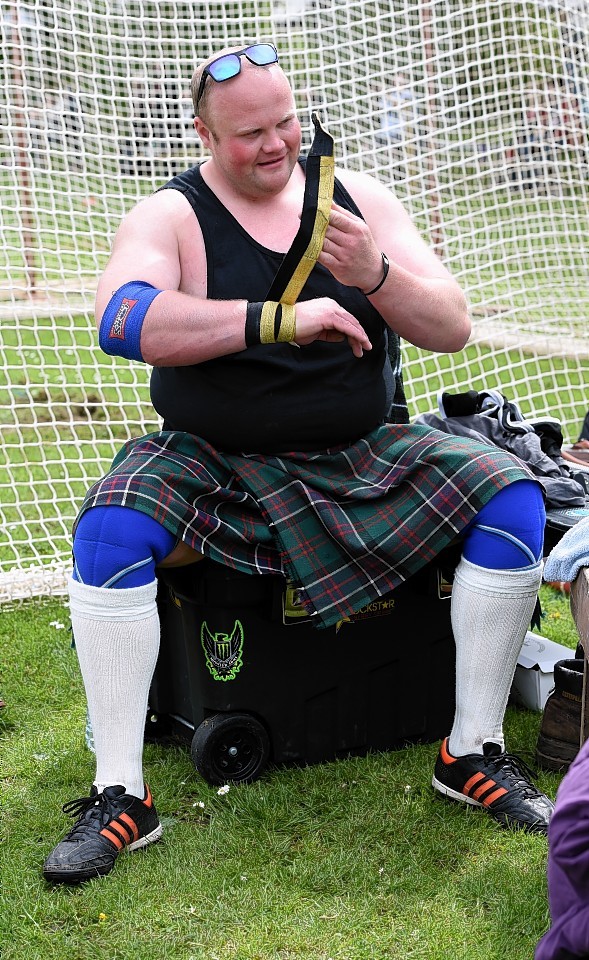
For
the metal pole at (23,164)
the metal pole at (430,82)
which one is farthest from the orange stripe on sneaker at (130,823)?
the metal pole at (430,82)

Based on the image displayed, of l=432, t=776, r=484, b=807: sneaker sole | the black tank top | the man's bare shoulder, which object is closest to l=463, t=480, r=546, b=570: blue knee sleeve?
the black tank top

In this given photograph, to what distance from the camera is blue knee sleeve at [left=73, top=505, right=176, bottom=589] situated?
7.09 ft

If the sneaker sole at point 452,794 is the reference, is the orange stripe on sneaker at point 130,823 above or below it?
above

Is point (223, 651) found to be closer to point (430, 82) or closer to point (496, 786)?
point (496, 786)

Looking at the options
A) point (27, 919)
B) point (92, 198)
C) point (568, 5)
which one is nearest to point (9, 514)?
point (92, 198)

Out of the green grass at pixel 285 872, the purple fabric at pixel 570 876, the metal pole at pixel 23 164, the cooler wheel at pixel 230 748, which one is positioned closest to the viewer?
the purple fabric at pixel 570 876

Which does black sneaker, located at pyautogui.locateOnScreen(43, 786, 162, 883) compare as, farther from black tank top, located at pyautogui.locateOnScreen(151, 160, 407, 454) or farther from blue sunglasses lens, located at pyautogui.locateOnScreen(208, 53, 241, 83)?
blue sunglasses lens, located at pyautogui.locateOnScreen(208, 53, 241, 83)

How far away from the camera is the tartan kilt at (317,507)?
2.25 metres

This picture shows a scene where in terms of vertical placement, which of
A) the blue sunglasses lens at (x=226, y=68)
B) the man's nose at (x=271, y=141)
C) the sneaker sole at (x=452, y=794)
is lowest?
Answer: the sneaker sole at (x=452, y=794)

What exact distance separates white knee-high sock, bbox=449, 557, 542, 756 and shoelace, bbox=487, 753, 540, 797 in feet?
0.13

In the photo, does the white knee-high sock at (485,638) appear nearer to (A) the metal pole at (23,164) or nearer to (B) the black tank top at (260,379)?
(B) the black tank top at (260,379)

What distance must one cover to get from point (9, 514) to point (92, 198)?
5.21 ft

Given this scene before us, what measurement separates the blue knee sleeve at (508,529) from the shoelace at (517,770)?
0.43 m

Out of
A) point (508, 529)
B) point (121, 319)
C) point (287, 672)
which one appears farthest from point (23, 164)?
point (508, 529)
